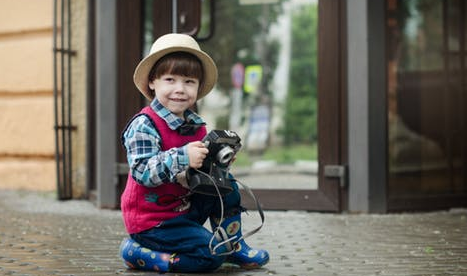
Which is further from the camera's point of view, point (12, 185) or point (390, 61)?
point (12, 185)

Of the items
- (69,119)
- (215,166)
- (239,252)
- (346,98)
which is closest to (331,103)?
(346,98)

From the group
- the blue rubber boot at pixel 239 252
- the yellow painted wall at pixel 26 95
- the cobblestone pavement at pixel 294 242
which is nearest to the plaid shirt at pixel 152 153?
the blue rubber boot at pixel 239 252

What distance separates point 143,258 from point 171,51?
3.20 ft

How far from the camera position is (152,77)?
3945 mm

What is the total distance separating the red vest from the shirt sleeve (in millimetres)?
53

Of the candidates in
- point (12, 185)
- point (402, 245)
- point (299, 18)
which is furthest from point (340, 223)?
point (299, 18)

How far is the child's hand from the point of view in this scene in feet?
11.6

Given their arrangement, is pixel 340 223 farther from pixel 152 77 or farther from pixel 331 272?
pixel 152 77

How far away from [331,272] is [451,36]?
371 cm

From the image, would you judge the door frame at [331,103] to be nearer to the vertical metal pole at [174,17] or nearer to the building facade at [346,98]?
the building facade at [346,98]

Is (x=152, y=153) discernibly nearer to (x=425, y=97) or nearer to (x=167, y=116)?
(x=167, y=116)

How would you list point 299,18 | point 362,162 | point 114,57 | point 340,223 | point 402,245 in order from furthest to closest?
point 299,18
point 114,57
point 362,162
point 340,223
point 402,245

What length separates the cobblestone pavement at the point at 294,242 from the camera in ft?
13.2

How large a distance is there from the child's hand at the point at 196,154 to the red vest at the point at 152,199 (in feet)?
0.97
